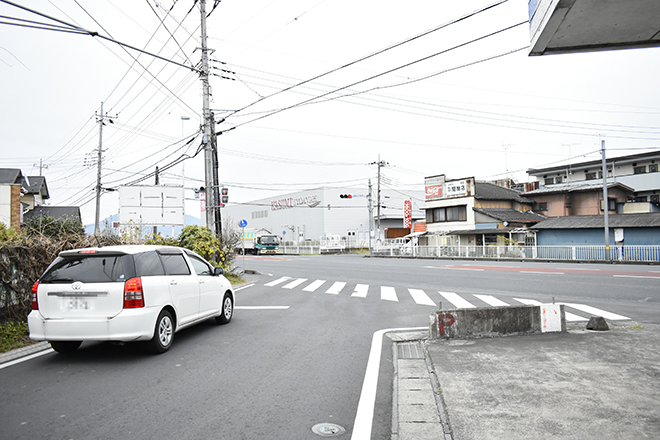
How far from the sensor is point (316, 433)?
12.5 feet

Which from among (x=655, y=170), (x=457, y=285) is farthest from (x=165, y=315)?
(x=655, y=170)

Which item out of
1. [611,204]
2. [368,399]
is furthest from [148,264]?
[611,204]

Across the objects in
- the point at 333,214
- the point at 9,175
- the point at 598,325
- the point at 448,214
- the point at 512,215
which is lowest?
the point at 598,325

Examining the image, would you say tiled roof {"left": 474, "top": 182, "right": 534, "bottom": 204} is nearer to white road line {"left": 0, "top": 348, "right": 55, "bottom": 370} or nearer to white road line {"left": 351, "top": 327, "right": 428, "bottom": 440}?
white road line {"left": 351, "top": 327, "right": 428, "bottom": 440}

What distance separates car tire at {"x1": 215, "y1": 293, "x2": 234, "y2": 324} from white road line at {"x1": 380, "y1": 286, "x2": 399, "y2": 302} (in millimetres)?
5141

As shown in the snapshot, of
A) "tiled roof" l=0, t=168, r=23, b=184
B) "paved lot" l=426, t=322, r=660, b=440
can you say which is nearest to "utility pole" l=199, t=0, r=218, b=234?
"paved lot" l=426, t=322, r=660, b=440

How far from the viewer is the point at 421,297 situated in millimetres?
12977

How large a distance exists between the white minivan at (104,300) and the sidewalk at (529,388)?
3615 millimetres

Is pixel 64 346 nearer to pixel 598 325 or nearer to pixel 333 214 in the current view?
pixel 598 325

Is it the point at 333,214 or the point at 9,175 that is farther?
the point at 333,214

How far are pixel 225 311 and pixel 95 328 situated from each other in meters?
3.24

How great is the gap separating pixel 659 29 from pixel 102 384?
8.15 m

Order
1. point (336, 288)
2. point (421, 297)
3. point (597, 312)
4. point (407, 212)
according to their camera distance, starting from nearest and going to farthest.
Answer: point (597, 312) → point (421, 297) → point (336, 288) → point (407, 212)

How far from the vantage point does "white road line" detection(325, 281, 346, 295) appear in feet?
47.7
